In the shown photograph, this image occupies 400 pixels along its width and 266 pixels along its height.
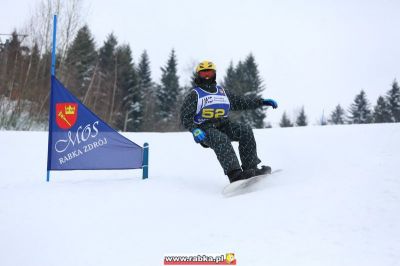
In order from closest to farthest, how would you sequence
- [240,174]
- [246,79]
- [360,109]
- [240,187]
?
[240,187] → [240,174] → [246,79] → [360,109]

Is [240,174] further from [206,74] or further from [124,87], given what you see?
[124,87]

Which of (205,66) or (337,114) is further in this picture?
(337,114)

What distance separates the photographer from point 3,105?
18.2m

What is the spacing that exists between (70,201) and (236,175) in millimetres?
2092

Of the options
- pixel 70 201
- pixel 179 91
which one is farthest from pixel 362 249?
pixel 179 91

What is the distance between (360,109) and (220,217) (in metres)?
48.4

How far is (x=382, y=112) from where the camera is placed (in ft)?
136

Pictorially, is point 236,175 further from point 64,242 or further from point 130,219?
point 64,242

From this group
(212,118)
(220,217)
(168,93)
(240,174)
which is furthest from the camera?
(168,93)

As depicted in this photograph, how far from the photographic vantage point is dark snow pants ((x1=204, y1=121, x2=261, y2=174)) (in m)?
4.84

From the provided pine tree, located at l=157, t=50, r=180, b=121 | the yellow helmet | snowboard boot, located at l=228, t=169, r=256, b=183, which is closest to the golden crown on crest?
the yellow helmet

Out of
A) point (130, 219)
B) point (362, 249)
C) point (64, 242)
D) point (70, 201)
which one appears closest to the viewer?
point (362, 249)

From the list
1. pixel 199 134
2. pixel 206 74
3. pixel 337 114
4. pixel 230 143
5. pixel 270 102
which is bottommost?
pixel 230 143

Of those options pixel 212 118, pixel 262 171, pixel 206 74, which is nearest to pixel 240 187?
pixel 262 171
